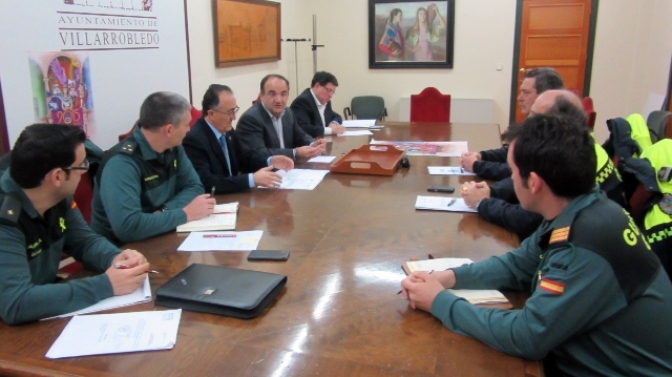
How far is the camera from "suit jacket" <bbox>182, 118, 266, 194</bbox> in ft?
8.46

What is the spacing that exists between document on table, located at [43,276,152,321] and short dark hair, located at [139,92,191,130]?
852 mm

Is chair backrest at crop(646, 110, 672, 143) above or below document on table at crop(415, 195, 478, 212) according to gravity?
above

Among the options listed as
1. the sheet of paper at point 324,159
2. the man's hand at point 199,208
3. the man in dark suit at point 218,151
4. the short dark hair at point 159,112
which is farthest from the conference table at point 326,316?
the sheet of paper at point 324,159

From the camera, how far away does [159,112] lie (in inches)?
84.0

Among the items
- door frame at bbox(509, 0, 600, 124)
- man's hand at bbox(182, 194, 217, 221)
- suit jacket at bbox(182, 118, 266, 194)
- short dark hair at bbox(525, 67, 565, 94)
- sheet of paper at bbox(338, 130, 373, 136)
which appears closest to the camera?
man's hand at bbox(182, 194, 217, 221)

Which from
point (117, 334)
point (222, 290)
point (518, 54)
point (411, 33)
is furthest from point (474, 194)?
point (411, 33)

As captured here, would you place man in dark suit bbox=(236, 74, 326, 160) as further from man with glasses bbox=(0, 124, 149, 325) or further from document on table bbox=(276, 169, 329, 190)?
man with glasses bbox=(0, 124, 149, 325)

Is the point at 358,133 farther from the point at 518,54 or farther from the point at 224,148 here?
the point at 518,54

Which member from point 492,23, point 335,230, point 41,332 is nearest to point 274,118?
point 335,230

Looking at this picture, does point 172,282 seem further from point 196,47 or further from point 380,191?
point 196,47

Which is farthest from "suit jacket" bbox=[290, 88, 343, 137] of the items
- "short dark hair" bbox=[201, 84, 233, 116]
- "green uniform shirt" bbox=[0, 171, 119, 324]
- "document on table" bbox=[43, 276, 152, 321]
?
"document on table" bbox=[43, 276, 152, 321]

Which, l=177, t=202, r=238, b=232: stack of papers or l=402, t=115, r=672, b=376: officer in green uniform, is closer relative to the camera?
l=402, t=115, r=672, b=376: officer in green uniform

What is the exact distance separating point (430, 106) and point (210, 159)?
3376mm

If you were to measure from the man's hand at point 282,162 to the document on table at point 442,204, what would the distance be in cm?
81
